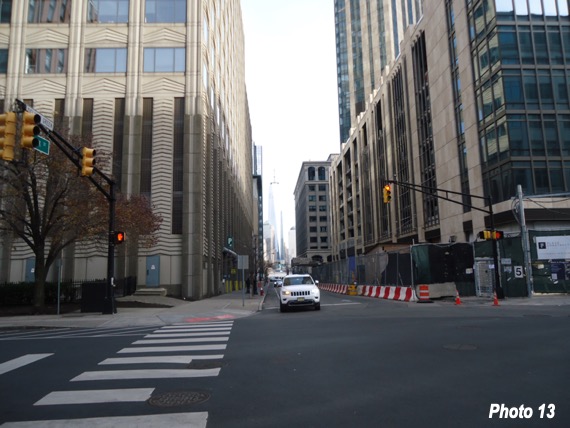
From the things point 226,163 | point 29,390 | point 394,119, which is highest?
point 394,119

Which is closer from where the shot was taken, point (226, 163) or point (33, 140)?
point (33, 140)

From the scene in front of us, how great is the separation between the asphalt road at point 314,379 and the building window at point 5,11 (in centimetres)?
3329

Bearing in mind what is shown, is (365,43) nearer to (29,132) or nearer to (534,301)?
(534,301)

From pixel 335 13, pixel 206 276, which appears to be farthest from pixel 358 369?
pixel 335 13

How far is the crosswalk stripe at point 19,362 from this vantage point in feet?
26.6

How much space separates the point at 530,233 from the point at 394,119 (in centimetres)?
3586

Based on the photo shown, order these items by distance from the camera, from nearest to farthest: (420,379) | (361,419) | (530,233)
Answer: (361,419) → (420,379) → (530,233)

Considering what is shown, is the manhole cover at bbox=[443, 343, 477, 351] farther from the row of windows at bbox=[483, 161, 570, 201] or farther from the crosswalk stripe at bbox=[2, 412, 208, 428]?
the row of windows at bbox=[483, 161, 570, 201]

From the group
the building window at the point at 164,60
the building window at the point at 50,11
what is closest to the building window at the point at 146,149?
the building window at the point at 164,60

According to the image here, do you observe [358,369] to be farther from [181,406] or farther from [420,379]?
[181,406]

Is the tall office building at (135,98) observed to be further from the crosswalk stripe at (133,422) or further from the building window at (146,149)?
the crosswalk stripe at (133,422)

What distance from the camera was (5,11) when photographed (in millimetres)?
34844

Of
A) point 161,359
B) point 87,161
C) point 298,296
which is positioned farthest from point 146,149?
point 161,359

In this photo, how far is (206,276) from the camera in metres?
34.8
